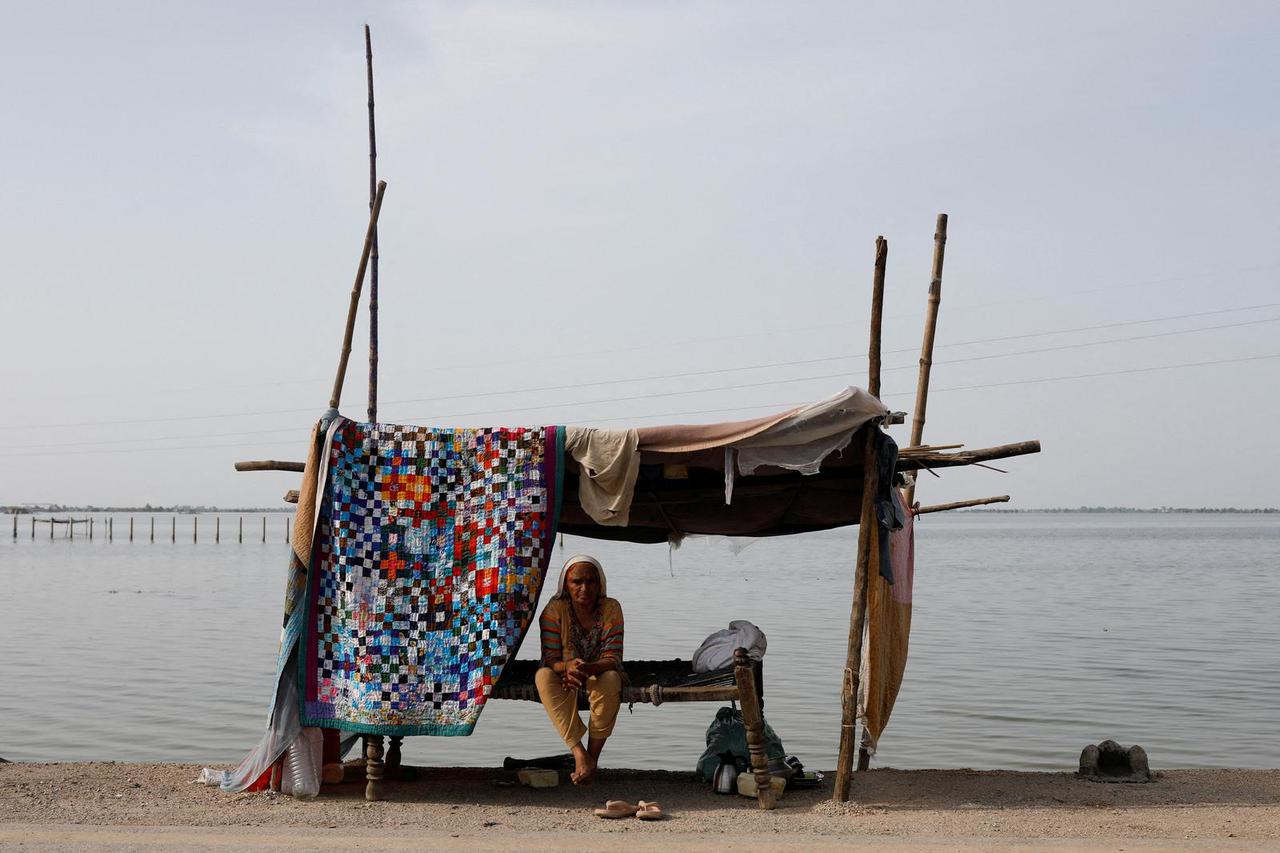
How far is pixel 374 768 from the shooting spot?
20.6 ft

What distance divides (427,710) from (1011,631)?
13603 millimetres

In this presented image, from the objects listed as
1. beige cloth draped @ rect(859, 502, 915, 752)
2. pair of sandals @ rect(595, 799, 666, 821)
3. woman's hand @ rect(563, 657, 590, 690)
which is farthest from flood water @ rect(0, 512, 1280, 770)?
pair of sandals @ rect(595, 799, 666, 821)

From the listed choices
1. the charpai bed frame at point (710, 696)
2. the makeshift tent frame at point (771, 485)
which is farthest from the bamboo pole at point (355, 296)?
the charpai bed frame at point (710, 696)

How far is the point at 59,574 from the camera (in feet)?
108

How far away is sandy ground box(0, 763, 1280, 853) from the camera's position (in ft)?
17.6

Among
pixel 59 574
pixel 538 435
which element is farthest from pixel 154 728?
pixel 59 574

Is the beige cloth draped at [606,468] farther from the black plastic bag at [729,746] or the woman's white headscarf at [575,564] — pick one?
the black plastic bag at [729,746]

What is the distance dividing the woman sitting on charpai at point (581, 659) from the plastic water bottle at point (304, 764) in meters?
1.23

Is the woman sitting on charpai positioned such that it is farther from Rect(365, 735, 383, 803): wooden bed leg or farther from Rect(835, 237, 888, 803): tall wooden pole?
Rect(835, 237, 888, 803): tall wooden pole

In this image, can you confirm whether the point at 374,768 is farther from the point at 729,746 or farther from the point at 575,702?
the point at 729,746

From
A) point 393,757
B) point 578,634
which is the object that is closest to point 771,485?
A: point 578,634

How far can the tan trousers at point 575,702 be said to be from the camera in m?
6.39

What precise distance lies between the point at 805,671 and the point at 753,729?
296 inches

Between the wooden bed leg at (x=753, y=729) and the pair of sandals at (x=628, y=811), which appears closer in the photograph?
the pair of sandals at (x=628, y=811)
